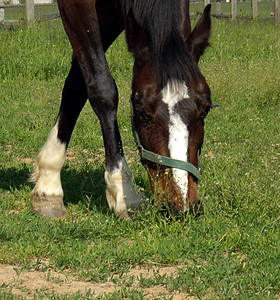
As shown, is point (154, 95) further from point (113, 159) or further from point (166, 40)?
point (113, 159)

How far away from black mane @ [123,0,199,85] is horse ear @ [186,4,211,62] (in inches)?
4.2

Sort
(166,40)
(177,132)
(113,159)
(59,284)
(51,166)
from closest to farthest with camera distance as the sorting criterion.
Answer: (59,284) < (177,132) < (166,40) < (113,159) < (51,166)

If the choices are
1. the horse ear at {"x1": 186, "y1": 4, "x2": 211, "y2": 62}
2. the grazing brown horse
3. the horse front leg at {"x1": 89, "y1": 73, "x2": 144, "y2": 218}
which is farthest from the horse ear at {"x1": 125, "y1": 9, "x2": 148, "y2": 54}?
the horse front leg at {"x1": 89, "y1": 73, "x2": 144, "y2": 218}

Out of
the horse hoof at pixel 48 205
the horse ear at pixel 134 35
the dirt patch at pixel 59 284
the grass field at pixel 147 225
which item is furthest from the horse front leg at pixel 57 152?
the dirt patch at pixel 59 284

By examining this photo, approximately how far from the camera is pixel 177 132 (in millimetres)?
3359

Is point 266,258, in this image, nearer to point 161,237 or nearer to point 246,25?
point 161,237

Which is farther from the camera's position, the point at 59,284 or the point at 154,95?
the point at 154,95

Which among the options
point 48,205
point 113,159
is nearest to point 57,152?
point 48,205

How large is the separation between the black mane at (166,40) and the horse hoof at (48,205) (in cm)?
130

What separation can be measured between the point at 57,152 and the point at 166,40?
1.38 m

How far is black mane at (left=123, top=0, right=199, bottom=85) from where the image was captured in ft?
11.2

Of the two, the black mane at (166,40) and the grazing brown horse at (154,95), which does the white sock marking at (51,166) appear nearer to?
the grazing brown horse at (154,95)

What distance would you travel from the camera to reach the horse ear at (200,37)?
365 cm

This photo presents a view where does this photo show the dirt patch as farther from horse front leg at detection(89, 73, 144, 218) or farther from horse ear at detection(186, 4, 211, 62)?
horse ear at detection(186, 4, 211, 62)
